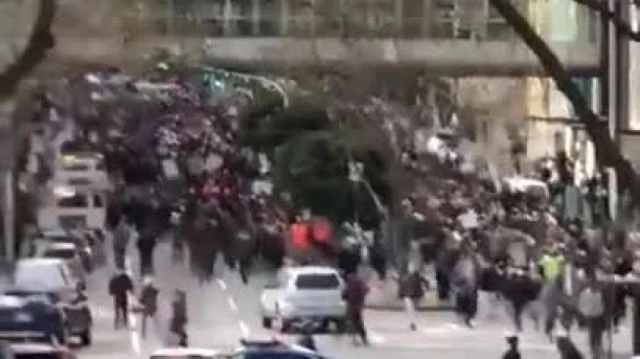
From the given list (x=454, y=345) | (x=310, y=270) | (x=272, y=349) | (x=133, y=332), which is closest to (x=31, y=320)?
(x=133, y=332)

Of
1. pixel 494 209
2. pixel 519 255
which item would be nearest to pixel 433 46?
pixel 494 209

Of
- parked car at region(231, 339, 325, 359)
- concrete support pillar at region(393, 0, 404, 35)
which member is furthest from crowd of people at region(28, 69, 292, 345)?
parked car at region(231, 339, 325, 359)

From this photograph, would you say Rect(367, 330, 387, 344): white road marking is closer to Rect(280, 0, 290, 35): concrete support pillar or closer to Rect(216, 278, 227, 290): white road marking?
Rect(216, 278, 227, 290): white road marking

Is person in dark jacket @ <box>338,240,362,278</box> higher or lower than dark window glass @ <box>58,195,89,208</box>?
lower

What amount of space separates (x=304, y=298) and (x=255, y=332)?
44.0 inches

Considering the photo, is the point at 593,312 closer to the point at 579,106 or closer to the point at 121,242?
the point at 121,242

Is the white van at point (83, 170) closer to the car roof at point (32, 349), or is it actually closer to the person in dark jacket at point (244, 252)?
the person in dark jacket at point (244, 252)

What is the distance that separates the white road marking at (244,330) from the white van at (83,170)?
988 centimetres

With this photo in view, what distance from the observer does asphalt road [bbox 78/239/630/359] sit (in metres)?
27.4

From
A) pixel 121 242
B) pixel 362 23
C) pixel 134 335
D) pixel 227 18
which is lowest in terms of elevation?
pixel 121 242

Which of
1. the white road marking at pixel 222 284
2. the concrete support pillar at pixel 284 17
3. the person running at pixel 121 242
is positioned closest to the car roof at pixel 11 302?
the person running at pixel 121 242

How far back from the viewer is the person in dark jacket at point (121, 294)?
3017cm

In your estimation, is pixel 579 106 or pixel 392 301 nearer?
pixel 579 106

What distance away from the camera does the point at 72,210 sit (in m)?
39.3
